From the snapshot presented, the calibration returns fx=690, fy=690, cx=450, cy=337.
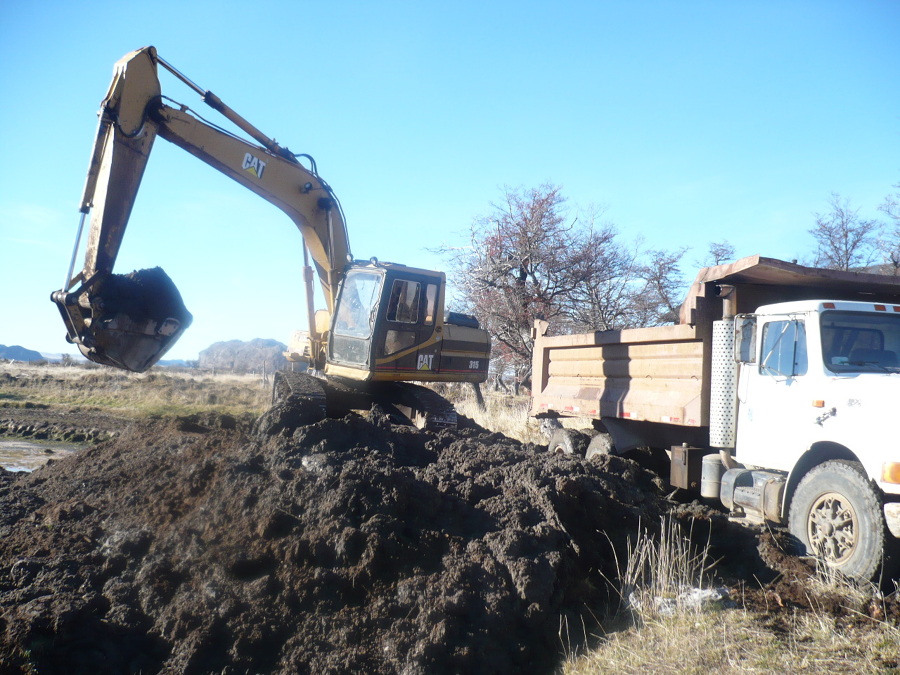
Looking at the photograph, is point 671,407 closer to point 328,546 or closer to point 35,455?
point 328,546

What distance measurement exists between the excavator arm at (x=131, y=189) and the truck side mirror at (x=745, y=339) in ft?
21.3

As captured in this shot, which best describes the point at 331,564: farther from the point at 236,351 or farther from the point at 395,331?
the point at 236,351

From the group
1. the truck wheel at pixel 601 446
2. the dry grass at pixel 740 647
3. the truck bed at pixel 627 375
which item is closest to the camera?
the dry grass at pixel 740 647

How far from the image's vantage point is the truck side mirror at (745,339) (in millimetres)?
6520

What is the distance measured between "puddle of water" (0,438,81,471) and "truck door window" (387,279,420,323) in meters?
5.98

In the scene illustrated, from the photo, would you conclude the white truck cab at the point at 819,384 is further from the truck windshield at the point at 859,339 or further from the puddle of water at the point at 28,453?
the puddle of water at the point at 28,453

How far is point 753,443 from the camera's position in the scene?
258 inches

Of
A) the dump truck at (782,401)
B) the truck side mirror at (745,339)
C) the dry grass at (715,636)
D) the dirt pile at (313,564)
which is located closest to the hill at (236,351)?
→ the dump truck at (782,401)

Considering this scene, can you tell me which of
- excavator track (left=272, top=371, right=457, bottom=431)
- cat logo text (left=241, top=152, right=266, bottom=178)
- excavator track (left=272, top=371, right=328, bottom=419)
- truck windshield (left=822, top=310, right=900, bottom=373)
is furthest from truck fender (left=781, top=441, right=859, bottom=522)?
cat logo text (left=241, top=152, right=266, bottom=178)

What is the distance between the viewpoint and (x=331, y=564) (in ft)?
15.2

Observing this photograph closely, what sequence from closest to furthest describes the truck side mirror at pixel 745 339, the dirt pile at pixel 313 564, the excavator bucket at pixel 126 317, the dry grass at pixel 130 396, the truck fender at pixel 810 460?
the dirt pile at pixel 313 564 < the truck fender at pixel 810 460 < the truck side mirror at pixel 745 339 < the excavator bucket at pixel 126 317 < the dry grass at pixel 130 396

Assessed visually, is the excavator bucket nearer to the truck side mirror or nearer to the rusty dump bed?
the rusty dump bed

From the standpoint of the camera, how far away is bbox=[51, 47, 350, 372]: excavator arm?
26.5ft

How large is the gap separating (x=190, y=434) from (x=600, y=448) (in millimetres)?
5056
